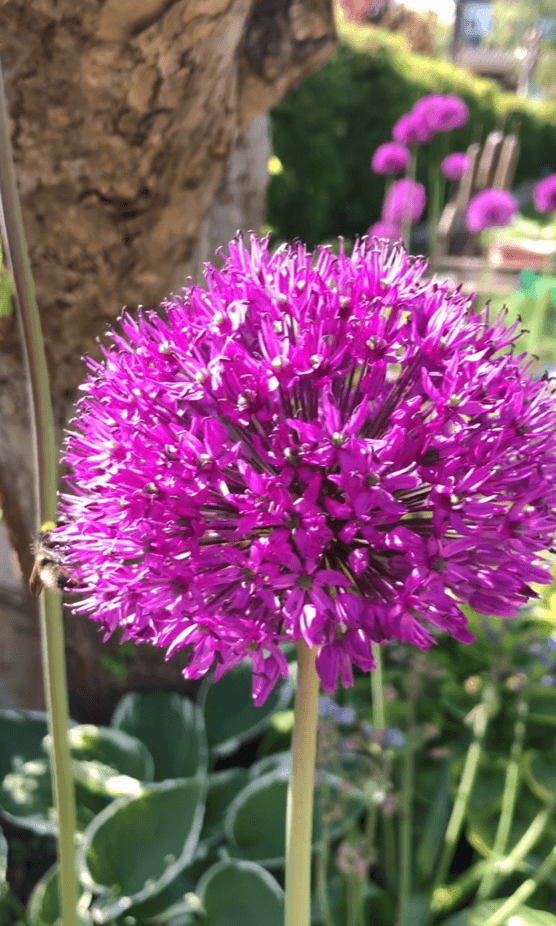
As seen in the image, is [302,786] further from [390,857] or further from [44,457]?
[390,857]

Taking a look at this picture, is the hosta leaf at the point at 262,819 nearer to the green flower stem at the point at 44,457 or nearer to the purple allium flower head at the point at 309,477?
the green flower stem at the point at 44,457

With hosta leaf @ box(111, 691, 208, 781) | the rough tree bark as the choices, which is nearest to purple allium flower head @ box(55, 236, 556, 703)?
the rough tree bark

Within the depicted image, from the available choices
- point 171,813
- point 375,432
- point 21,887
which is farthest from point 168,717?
point 375,432

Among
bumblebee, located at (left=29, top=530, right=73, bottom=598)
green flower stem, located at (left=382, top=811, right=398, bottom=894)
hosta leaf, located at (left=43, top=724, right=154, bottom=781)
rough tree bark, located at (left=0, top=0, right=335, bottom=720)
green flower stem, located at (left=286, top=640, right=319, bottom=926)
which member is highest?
rough tree bark, located at (left=0, top=0, right=335, bottom=720)

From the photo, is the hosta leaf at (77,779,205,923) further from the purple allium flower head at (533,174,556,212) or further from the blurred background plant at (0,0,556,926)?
the purple allium flower head at (533,174,556,212)

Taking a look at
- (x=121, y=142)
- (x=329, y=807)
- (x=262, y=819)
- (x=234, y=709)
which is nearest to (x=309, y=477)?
(x=329, y=807)

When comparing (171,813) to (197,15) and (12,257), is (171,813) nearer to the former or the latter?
(12,257)

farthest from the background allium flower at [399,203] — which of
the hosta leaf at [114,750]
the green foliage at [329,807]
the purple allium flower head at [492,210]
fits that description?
the hosta leaf at [114,750]
